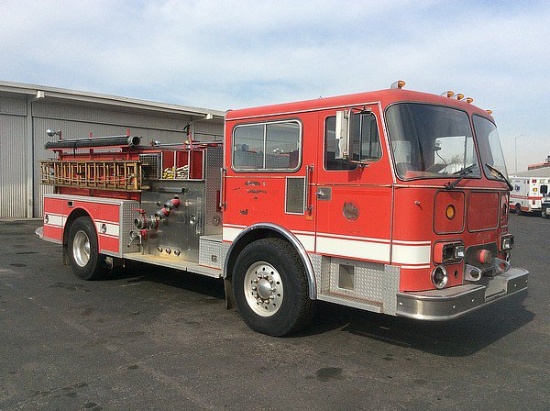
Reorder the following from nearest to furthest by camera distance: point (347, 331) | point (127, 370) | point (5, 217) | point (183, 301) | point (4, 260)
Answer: point (127, 370), point (347, 331), point (183, 301), point (4, 260), point (5, 217)

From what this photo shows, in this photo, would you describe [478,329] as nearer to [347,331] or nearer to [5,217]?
[347,331]

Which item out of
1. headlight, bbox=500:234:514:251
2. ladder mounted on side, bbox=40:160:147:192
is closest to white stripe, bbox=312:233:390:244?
headlight, bbox=500:234:514:251

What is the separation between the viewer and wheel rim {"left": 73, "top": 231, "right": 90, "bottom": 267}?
332 inches

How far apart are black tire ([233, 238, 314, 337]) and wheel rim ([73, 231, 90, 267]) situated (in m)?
3.80

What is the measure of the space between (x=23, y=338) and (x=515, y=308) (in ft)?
20.9

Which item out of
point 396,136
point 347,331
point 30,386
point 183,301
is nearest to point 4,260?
point 183,301

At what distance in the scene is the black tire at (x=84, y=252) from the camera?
8070 millimetres

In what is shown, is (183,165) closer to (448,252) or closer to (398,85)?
(398,85)

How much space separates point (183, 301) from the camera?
707cm

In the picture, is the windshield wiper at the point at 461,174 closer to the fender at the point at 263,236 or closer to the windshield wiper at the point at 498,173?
the windshield wiper at the point at 498,173

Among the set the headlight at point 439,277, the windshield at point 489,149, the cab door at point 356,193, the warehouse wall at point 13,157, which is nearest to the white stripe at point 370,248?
the cab door at point 356,193

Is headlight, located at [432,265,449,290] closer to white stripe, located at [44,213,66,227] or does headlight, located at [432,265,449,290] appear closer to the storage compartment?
the storage compartment

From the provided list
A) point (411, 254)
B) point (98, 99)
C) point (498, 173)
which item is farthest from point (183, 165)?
point (98, 99)

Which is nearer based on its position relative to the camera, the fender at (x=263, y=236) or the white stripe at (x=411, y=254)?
the white stripe at (x=411, y=254)
